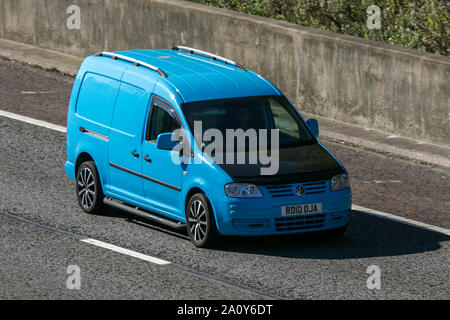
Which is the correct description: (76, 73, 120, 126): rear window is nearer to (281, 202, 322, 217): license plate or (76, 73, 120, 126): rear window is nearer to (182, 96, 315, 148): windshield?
(182, 96, 315, 148): windshield

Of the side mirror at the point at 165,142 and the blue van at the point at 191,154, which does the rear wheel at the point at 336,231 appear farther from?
the side mirror at the point at 165,142

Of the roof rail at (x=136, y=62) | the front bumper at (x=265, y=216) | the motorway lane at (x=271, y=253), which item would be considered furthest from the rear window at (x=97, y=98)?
the front bumper at (x=265, y=216)

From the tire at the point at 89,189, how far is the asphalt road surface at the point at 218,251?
11 cm

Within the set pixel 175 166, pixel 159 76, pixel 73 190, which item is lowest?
pixel 73 190

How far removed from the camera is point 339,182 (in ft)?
38.3

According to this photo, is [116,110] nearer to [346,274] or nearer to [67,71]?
[346,274]

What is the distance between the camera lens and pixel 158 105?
39.9ft

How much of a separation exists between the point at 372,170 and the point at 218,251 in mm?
4125

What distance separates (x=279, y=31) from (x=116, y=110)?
527cm

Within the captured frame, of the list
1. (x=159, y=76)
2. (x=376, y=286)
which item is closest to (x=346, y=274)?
(x=376, y=286)

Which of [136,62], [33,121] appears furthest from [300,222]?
[33,121]

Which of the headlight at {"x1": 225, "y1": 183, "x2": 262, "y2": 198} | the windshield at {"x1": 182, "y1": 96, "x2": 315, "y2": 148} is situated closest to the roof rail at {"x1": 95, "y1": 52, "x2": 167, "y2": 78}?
the windshield at {"x1": 182, "y1": 96, "x2": 315, "y2": 148}

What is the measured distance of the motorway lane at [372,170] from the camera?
44.3 ft

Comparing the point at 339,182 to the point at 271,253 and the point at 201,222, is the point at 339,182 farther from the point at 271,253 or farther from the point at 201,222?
the point at 201,222
